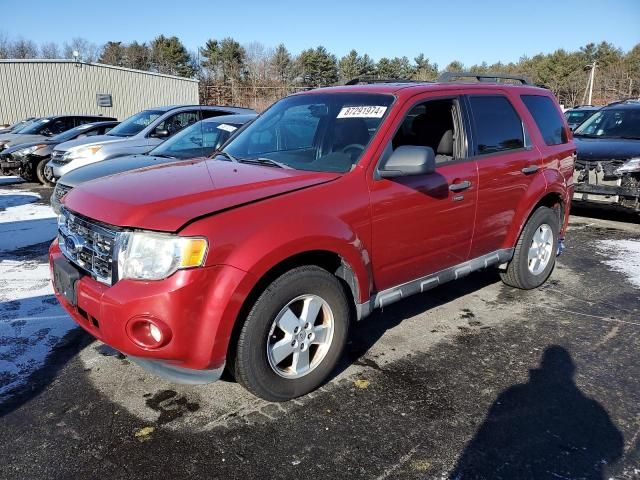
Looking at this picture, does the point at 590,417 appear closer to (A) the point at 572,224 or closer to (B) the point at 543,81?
(A) the point at 572,224

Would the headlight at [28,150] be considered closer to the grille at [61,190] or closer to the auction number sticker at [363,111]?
the grille at [61,190]

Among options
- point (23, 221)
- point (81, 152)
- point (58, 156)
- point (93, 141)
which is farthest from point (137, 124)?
point (23, 221)

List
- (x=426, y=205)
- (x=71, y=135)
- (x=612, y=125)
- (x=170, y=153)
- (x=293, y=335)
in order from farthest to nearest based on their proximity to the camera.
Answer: (x=71, y=135) < (x=612, y=125) < (x=170, y=153) < (x=426, y=205) < (x=293, y=335)

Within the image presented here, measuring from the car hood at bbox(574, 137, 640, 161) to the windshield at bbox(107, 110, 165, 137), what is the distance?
7.68m

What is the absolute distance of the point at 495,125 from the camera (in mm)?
4352

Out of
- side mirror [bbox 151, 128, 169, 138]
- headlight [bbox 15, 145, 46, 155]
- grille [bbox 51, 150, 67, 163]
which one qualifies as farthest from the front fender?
headlight [bbox 15, 145, 46, 155]

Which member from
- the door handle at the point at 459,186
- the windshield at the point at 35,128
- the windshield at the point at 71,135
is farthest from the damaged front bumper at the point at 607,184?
the windshield at the point at 35,128

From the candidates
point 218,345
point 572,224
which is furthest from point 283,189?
point 572,224

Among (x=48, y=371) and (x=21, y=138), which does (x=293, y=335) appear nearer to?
(x=48, y=371)

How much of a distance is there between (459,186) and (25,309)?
382 cm

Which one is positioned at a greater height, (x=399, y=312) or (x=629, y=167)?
(x=629, y=167)

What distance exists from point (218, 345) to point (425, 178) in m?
1.90

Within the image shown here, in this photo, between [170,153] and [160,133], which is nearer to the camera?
[170,153]

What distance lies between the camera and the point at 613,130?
9.12m
